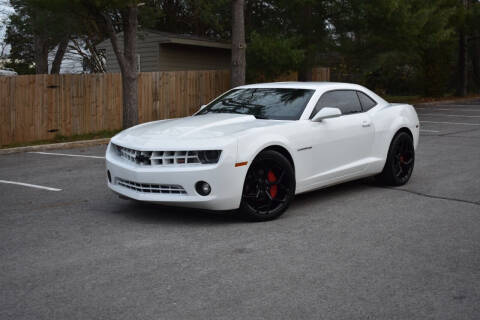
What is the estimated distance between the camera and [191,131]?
6527 millimetres

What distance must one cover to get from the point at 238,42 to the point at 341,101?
39.8 ft

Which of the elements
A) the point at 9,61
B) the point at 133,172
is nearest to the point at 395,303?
the point at 133,172

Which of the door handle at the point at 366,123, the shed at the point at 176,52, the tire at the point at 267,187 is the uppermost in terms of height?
the shed at the point at 176,52

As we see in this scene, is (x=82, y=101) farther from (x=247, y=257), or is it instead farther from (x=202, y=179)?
(x=247, y=257)

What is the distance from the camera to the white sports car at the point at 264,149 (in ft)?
20.2

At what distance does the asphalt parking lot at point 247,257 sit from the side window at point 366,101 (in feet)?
3.50

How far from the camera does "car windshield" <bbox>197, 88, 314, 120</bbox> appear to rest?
7.29 meters

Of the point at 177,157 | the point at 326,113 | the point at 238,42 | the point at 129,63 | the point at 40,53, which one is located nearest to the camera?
the point at 177,157

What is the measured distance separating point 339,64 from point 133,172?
2949cm

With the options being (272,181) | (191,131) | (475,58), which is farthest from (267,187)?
(475,58)

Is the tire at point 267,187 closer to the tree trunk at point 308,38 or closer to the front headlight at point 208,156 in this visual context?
the front headlight at point 208,156

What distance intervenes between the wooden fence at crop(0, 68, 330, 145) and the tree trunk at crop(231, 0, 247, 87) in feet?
5.78

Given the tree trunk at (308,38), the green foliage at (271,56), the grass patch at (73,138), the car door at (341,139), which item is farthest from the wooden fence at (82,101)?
the car door at (341,139)

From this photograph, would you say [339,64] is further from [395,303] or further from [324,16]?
[395,303]
